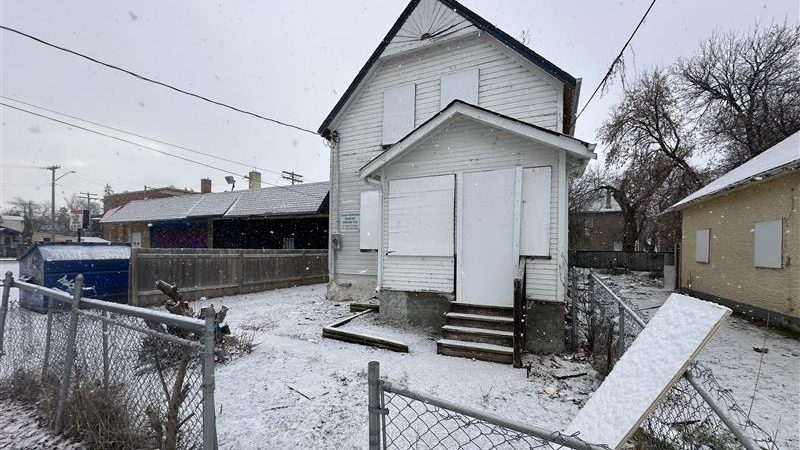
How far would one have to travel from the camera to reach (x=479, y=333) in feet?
19.4

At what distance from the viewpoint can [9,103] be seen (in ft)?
34.3

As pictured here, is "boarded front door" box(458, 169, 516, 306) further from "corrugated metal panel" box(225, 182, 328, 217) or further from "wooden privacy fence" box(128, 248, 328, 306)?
"corrugated metal panel" box(225, 182, 328, 217)

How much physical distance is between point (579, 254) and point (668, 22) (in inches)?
912

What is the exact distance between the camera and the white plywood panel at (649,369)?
→ 7.03ft

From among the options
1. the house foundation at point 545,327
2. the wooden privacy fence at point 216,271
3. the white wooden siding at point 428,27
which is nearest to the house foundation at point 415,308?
the house foundation at point 545,327

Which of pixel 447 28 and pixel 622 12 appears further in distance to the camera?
pixel 447 28

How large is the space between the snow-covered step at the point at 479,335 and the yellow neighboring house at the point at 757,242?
22.9 feet

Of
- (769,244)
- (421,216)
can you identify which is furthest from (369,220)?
(769,244)

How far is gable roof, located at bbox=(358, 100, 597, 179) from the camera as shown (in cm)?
591

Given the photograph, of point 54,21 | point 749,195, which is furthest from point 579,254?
point 54,21

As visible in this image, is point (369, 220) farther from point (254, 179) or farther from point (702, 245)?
point (254, 179)

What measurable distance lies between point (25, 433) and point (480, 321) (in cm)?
582

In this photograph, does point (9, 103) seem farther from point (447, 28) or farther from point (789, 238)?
point (789, 238)

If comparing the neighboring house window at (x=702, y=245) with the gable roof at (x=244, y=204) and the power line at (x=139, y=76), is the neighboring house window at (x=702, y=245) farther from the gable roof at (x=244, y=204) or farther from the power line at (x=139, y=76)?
the power line at (x=139, y=76)
